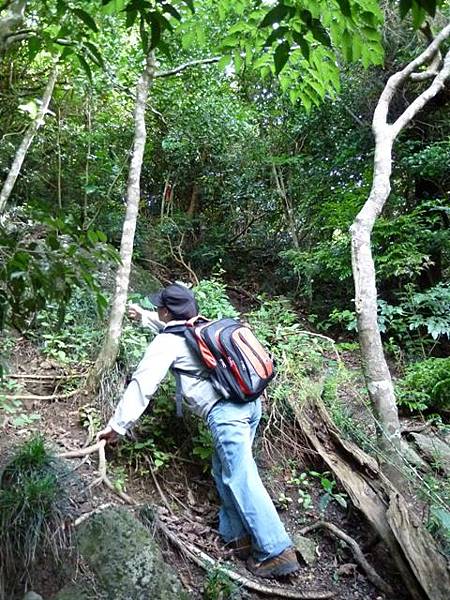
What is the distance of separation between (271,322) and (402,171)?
147 inches

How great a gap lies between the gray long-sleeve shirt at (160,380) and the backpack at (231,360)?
0.07 meters

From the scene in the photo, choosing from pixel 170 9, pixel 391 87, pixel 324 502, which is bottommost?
pixel 324 502

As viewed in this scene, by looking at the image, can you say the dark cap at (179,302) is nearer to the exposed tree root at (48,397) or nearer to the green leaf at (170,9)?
the exposed tree root at (48,397)

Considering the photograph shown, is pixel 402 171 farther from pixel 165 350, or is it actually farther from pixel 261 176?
pixel 165 350

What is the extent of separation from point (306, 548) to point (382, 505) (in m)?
0.64

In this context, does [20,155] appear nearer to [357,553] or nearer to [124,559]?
[124,559]

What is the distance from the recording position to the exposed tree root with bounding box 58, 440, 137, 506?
3545 millimetres

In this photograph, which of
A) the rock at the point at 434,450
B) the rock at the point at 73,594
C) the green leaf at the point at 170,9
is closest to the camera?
the green leaf at the point at 170,9

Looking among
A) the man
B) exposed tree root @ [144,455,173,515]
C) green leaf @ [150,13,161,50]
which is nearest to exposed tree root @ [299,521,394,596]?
the man

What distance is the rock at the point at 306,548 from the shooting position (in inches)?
144

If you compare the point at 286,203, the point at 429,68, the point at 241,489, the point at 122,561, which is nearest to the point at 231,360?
the point at 241,489

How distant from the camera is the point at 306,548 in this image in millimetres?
3723

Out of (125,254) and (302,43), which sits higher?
(302,43)

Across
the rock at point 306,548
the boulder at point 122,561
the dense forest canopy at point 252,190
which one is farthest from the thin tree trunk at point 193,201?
the boulder at point 122,561
